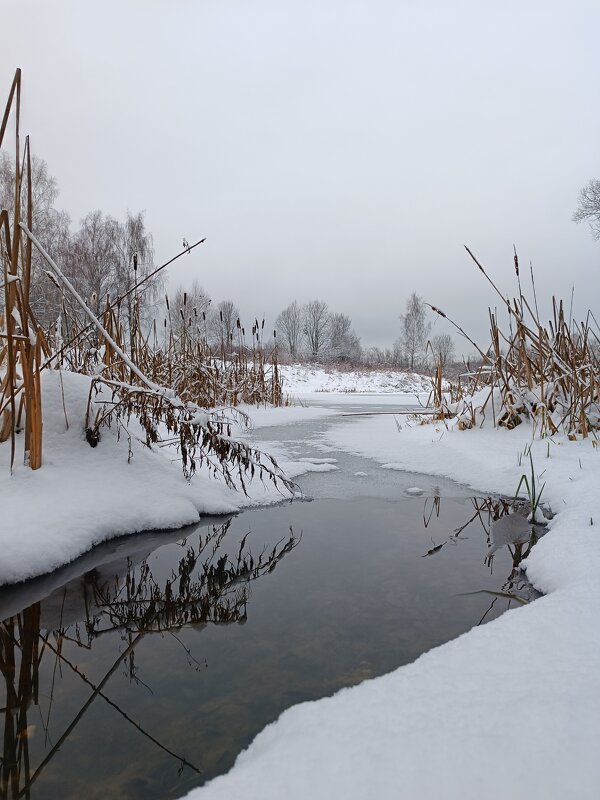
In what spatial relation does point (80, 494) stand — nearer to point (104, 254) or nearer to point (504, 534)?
point (504, 534)

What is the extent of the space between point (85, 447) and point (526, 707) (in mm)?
1424

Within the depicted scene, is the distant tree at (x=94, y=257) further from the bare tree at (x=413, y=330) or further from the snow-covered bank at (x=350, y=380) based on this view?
the bare tree at (x=413, y=330)

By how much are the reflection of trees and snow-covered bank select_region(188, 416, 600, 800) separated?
151 mm

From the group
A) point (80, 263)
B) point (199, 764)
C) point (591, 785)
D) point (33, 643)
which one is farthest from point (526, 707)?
point (80, 263)

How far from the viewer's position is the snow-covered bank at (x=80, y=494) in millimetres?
1121

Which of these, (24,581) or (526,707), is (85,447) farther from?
(526,707)

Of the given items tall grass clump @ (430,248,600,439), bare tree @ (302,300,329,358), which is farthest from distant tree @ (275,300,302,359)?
tall grass clump @ (430,248,600,439)

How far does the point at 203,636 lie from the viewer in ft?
2.89

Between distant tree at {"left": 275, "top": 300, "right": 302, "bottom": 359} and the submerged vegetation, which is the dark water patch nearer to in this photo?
the submerged vegetation

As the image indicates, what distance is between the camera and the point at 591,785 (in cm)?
43

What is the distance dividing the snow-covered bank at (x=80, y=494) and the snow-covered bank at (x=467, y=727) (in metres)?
0.79

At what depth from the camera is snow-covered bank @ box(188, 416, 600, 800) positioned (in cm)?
46

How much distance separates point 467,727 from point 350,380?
1846 cm

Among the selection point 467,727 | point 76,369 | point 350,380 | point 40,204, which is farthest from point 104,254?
point 467,727
